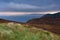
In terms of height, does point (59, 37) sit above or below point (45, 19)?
below

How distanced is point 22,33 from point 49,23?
2.95 m

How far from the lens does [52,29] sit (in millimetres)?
11445

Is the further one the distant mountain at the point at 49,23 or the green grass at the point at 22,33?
the distant mountain at the point at 49,23

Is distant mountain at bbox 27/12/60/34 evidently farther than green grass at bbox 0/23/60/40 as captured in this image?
Yes

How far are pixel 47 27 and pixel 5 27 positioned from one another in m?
2.75

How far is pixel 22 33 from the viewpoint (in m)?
9.66

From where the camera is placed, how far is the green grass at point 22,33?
8.80m

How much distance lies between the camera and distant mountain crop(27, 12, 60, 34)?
11.5m

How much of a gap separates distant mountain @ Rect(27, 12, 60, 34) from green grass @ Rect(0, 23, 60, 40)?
27.8 inches

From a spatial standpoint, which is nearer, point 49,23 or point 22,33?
point 22,33

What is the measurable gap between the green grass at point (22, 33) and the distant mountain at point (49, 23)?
2.32 ft

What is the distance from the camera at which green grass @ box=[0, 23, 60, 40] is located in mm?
8797

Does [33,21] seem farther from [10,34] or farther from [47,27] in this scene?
[10,34]

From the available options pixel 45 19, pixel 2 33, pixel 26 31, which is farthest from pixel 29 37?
pixel 45 19
